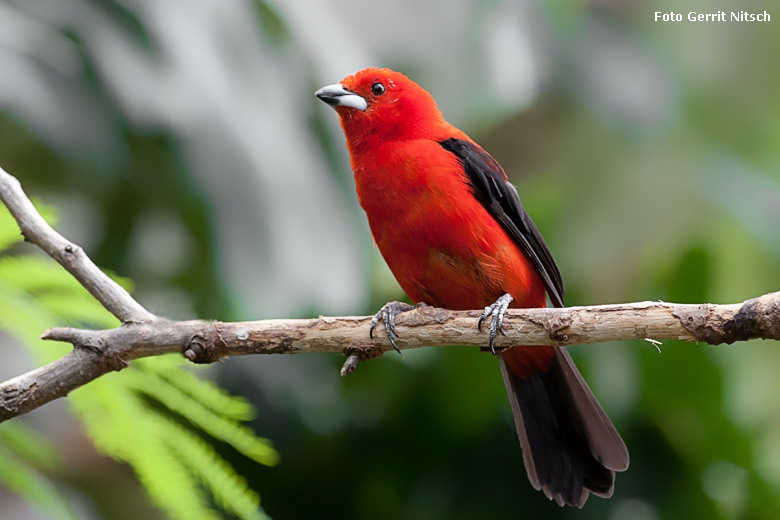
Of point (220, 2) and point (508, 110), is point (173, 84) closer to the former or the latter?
point (220, 2)

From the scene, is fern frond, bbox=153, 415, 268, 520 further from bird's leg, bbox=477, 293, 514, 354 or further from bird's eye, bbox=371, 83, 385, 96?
bird's eye, bbox=371, 83, 385, 96

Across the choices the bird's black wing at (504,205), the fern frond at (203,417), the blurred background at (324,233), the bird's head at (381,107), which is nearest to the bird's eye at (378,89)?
the bird's head at (381,107)

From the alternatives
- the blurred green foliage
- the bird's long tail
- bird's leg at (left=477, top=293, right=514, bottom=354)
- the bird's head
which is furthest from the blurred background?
the blurred green foliage

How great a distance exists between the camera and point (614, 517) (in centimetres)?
408

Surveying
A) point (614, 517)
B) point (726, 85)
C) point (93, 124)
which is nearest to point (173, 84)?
point (93, 124)

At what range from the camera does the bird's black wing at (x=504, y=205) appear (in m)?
2.91

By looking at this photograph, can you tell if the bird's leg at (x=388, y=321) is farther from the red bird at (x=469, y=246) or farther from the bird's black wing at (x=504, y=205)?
the bird's black wing at (x=504, y=205)

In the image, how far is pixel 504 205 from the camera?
3.00m

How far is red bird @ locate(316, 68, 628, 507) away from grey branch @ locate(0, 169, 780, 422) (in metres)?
0.33

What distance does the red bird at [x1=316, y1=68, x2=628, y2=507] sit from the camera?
278 cm

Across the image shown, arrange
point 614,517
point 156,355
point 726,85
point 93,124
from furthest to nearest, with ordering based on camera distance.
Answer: point 726,85, point 614,517, point 93,124, point 156,355

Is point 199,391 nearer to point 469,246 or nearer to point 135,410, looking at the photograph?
point 135,410

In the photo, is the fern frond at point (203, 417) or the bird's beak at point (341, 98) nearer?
the fern frond at point (203, 417)

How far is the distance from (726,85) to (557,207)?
10.1ft
